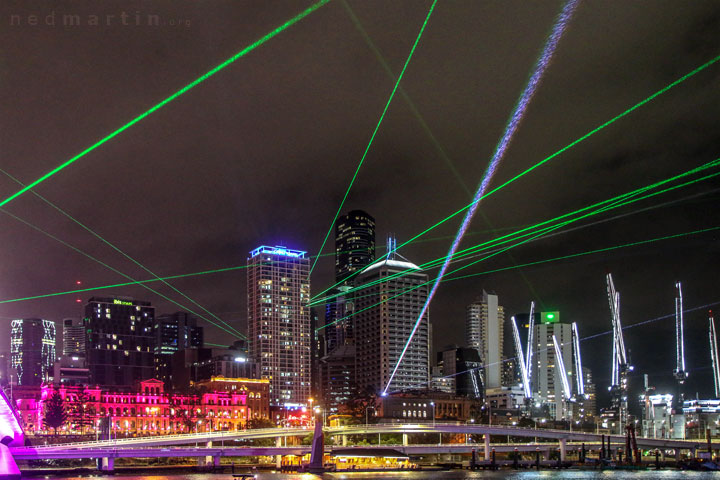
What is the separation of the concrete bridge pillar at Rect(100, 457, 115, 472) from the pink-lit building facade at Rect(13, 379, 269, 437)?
59.0 meters

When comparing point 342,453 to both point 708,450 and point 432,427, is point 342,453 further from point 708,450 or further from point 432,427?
point 708,450

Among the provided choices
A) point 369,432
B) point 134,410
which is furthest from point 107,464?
point 134,410

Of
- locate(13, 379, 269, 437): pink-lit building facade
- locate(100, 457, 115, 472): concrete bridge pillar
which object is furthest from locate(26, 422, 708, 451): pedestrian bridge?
locate(13, 379, 269, 437): pink-lit building facade

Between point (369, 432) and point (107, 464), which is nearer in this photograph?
point (107, 464)

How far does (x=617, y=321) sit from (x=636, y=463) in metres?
29.5

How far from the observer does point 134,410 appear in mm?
180375

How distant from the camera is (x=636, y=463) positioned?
421 feet

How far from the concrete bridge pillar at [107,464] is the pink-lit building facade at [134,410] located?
194 ft

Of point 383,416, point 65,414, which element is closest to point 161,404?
point 65,414

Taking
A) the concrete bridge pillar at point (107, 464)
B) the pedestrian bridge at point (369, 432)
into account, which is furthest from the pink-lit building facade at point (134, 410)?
the concrete bridge pillar at point (107, 464)

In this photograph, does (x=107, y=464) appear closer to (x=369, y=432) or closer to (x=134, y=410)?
(x=369, y=432)

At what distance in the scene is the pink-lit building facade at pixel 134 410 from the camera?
166 m

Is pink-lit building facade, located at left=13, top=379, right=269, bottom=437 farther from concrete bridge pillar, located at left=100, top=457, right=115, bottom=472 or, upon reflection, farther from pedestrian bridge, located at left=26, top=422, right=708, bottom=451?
concrete bridge pillar, located at left=100, top=457, right=115, bottom=472

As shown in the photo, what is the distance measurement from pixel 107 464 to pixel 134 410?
83304mm
